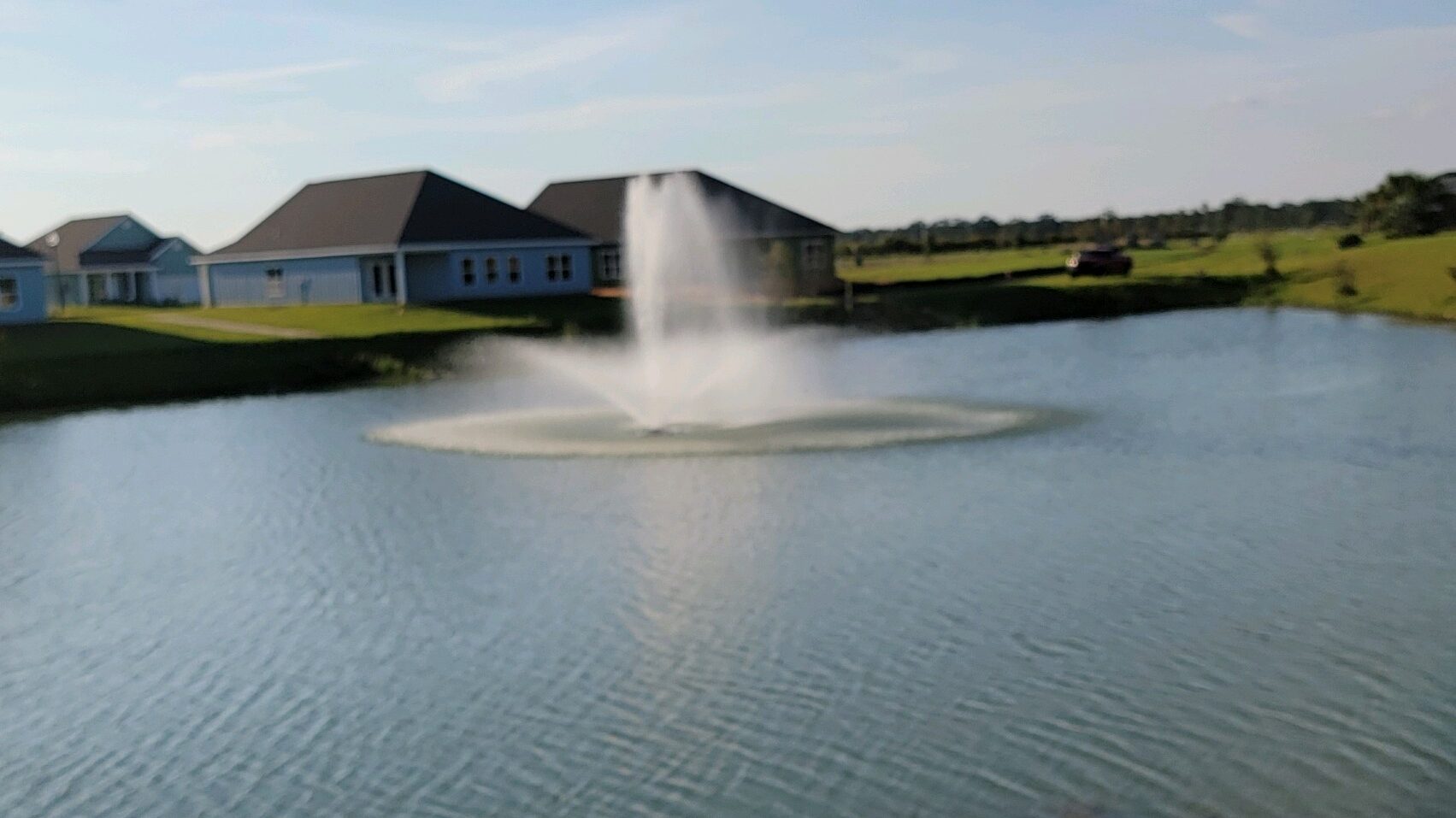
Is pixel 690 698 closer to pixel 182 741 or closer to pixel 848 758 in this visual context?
pixel 848 758

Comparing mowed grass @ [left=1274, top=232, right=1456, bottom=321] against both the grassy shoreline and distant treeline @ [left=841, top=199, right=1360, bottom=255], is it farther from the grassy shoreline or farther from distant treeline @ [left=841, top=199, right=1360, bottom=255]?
distant treeline @ [left=841, top=199, right=1360, bottom=255]

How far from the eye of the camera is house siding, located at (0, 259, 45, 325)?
5991cm

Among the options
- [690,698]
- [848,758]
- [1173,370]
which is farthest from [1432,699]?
[1173,370]

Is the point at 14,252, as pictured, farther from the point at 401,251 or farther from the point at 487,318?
the point at 487,318

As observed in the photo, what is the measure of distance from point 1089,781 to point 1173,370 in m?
30.8

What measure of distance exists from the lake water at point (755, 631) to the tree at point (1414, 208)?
6480 cm

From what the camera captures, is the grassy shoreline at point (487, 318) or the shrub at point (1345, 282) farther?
the shrub at point (1345, 282)

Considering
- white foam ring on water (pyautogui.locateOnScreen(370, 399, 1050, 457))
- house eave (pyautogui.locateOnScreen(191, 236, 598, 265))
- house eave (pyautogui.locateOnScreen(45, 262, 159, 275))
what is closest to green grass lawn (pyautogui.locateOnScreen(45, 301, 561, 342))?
house eave (pyautogui.locateOnScreen(191, 236, 598, 265))

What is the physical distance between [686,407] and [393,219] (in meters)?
35.0

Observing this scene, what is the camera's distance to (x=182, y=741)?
13727 millimetres

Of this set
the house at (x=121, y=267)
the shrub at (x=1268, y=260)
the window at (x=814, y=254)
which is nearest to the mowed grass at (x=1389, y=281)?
the shrub at (x=1268, y=260)

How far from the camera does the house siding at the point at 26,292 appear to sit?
5991 centimetres

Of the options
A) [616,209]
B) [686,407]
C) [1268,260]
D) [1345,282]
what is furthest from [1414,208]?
[686,407]

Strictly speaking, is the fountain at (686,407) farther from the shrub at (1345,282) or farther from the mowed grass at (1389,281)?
the shrub at (1345,282)
